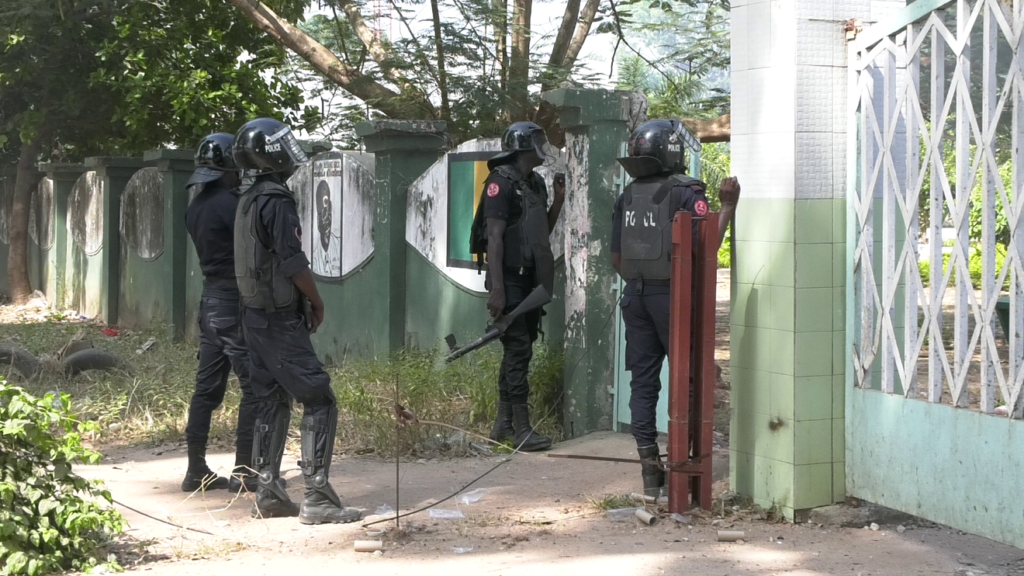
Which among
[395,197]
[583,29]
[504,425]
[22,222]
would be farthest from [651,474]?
[22,222]

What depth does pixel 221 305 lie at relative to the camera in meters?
5.70

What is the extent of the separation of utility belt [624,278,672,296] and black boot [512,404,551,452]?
1.60 meters

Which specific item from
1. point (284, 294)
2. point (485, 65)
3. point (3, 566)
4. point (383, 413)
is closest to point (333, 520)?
point (284, 294)

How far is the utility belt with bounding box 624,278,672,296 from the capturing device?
203 inches

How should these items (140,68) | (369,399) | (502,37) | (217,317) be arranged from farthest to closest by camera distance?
(140,68) → (502,37) → (369,399) → (217,317)

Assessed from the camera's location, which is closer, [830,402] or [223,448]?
[830,402]

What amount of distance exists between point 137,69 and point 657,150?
9454mm

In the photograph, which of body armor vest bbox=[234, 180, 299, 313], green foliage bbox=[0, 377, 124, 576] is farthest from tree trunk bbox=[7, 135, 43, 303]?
green foliage bbox=[0, 377, 124, 576]

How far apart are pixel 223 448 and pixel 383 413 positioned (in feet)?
3.31

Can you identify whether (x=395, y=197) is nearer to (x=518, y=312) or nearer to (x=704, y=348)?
(x=518, y=312)

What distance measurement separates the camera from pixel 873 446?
463cm

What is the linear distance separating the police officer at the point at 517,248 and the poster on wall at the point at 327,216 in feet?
11.1

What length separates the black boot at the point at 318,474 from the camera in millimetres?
5055

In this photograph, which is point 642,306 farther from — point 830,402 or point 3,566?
point 3,566
